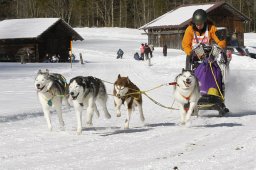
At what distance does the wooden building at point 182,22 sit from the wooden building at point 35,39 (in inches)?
411

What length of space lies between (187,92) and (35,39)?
36195 millimetres

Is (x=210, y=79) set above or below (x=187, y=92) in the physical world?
above

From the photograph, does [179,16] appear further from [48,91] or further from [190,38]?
[48,91]

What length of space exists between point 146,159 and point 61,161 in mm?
994

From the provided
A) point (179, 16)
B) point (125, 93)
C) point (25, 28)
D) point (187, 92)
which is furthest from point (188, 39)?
point (179, 16)

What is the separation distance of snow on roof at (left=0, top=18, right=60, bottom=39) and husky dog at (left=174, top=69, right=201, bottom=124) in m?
34.8

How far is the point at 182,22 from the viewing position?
164 ft

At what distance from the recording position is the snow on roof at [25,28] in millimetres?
43469

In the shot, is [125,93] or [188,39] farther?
[188,39]

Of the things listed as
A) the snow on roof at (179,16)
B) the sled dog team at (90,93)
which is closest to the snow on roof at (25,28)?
the snow on roof at (179,16)

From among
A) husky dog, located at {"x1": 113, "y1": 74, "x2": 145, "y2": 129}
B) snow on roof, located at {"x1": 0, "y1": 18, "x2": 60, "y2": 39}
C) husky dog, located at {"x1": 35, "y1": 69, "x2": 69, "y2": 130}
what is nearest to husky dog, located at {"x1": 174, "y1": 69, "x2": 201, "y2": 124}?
husky dog, located at {"x1": 113, "y1": 74, "x2": 145, "y2": 129}

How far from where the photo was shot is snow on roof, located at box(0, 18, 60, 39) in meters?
43.5

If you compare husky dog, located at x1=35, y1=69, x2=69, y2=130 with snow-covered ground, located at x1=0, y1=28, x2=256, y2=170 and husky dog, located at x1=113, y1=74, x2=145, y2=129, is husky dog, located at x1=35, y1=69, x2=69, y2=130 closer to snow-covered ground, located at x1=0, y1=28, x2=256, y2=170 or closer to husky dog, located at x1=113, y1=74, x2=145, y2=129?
snow-covered ground, located at x1=0, y1=28, x2=256, y2=170

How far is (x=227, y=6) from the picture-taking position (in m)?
55.6
